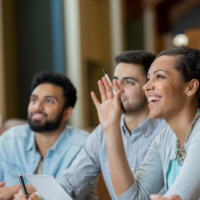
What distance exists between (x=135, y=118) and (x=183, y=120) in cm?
58

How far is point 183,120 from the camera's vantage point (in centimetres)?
114

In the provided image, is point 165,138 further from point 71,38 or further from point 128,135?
point 71,38

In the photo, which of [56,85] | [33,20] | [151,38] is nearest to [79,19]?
[33,20]

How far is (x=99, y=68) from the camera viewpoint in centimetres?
618

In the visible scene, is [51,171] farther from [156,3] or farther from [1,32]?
[156,3]

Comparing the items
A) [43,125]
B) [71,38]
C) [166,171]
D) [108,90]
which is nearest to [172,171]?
[166,171]

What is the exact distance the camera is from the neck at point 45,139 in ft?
6.64

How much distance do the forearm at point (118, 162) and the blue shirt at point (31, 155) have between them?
2.44ft

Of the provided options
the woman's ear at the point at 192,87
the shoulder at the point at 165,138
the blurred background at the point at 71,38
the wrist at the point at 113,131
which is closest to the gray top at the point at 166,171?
the shoulder at the point at 165,138

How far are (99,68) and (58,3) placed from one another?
5.21 feet

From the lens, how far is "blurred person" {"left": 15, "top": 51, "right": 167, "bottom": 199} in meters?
1.56

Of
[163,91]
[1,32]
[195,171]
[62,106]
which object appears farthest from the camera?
[1,32]

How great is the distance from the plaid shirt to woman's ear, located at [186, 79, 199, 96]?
18.7 inches

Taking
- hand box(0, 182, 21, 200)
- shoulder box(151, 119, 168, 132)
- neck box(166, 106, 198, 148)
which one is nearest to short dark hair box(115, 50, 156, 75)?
shoulder box(151, 119, 168, 132)
